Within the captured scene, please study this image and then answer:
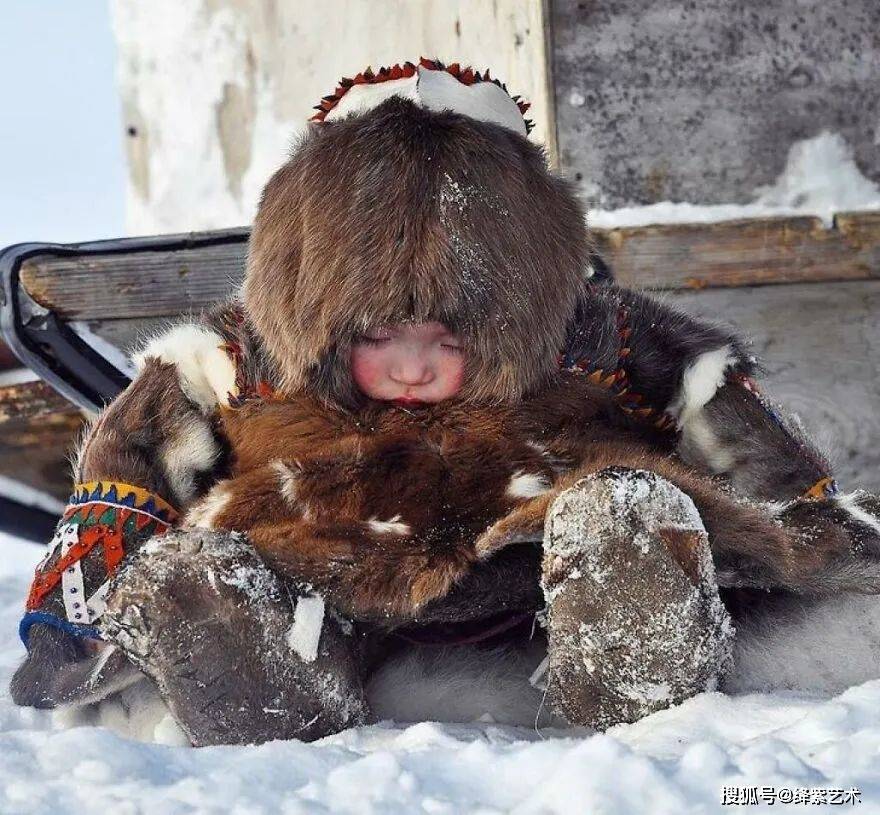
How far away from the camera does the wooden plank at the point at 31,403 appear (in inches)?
103

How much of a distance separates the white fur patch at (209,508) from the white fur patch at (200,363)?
0.14 m

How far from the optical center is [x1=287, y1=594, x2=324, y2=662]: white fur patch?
3.88ft

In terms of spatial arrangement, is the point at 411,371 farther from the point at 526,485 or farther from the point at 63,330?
the point at 63,330

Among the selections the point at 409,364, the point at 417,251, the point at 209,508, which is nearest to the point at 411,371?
the point at 409,364

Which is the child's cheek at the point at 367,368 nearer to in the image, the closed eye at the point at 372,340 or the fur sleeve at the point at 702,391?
the closed eye at the point at 372,340

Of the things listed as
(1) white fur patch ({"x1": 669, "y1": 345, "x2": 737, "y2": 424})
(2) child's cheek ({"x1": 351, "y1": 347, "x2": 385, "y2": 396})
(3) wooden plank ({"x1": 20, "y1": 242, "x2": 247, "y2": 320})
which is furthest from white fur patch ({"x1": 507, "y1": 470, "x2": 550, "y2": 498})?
(3) wooden plank ({"x1": 20, "y1": 242, "x2": 247, "y2": 320})

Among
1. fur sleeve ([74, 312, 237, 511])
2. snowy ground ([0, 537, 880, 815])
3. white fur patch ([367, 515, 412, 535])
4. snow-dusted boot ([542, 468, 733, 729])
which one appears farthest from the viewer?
fur sleeve ([74, 312, 237, 511])

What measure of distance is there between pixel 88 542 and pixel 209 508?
0.15 meters

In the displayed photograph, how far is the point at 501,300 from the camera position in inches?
53.5

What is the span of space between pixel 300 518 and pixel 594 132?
144 centimetres

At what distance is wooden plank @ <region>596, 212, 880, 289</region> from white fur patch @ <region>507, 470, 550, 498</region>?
1.03 metres

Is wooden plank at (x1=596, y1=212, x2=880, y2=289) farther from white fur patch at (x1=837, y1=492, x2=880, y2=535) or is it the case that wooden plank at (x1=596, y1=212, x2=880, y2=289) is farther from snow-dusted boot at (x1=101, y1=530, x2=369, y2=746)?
snow-dusted boot at (x1=101, y1=530, x2=369, y2=746)

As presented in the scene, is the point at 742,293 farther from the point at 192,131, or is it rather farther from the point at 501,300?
the point at 192,131

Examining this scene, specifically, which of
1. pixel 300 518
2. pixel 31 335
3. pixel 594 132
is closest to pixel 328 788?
pixel 300 518
